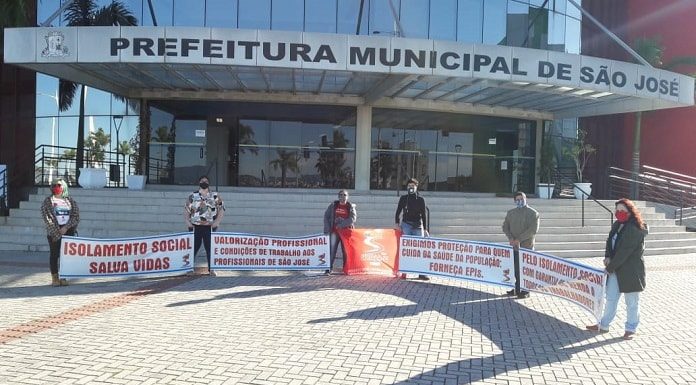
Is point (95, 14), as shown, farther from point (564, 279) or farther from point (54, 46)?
point (564, 279)

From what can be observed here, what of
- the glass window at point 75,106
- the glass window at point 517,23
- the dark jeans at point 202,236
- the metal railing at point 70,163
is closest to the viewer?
the dark jeans at point 202,236

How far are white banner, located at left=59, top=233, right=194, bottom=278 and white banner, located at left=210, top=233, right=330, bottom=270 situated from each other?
1.77ft

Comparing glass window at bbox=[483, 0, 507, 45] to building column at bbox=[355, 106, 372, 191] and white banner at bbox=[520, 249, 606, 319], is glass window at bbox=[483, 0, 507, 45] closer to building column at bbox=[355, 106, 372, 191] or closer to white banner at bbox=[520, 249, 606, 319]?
building column at bbox=[355, 106, 372, 191]

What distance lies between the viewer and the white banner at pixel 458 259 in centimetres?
833

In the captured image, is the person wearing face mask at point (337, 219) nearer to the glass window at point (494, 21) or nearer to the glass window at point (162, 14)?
the glass window at point (162, 14)

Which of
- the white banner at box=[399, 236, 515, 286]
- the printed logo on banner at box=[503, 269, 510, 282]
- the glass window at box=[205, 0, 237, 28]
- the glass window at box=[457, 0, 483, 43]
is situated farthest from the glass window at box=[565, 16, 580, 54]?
the printed logo on banner at box=[503, 269, 510, 282]

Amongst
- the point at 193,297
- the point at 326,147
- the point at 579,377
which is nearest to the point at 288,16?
the point at 326,147

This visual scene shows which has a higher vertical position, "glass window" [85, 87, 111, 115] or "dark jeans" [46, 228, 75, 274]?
"glass window" [85, 87, 111, 115]

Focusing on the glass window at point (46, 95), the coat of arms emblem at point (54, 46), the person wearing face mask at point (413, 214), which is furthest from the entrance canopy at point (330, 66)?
the person wearing face mask at point (413, 214)

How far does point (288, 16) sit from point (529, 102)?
9124 mm

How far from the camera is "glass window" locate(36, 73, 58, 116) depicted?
19.6m

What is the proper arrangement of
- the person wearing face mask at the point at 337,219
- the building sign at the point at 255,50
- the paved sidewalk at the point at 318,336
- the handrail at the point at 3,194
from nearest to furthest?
the paved sidewalk at the point at 318,336
the person wearing face mask at the point at 337,219
the building sign at the point at 255,50
the handrail at the point at 3,194

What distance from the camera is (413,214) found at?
958 cm

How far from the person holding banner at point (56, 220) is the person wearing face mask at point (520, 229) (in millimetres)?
7148
